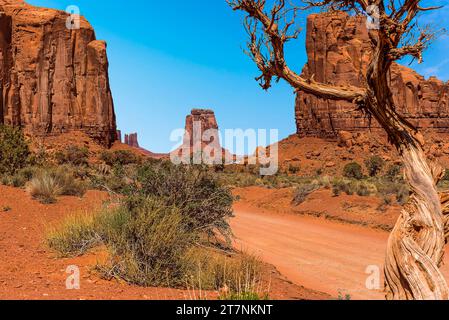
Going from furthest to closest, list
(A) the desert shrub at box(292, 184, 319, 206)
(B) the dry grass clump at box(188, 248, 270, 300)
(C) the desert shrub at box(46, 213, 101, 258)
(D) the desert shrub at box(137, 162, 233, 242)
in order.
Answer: (A) the desert shrub at box(292, 184, 319, 206) < (D) the desert shrub at box(137, 162, 233, 242) < (C) the desert shrub at box(46, 213, 101, 258) < (B) the dry grass clump at box(188, 248, 270, 300)

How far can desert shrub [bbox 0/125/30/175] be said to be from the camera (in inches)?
738

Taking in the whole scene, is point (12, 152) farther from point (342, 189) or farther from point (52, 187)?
point (342, 189)

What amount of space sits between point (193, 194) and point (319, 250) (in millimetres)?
4377

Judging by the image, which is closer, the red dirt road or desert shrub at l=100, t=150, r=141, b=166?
the red dirt road

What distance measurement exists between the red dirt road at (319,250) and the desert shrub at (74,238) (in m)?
3.60

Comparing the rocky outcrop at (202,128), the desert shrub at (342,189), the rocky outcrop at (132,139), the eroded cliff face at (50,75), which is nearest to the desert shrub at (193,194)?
the desert shrub at (342,189)

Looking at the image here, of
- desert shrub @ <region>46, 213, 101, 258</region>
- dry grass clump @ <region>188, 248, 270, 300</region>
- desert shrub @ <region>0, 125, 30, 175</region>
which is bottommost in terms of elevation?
dry grass clump @ <region>188, 248, 270, 300</region>

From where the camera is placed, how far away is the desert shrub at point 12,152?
18.8 metres

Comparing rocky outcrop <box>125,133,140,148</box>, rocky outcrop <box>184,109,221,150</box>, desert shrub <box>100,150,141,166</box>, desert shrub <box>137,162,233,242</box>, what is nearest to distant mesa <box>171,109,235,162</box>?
rocky outcrop <box>184,109,221,150</box>

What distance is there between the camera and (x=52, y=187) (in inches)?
531

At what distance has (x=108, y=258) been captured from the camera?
6.15m

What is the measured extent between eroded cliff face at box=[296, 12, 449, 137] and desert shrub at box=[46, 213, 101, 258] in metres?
64.8

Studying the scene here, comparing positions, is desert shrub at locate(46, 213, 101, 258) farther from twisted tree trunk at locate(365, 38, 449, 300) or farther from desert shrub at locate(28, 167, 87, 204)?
desert shrub at locate(28, 167, 87, 204)

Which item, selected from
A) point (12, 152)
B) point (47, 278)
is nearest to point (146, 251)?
point (47, 278)
